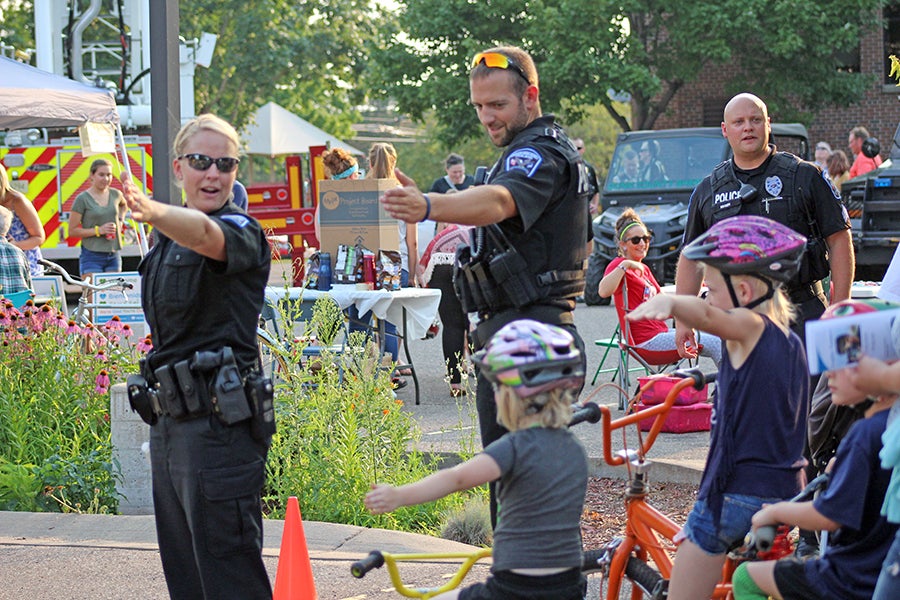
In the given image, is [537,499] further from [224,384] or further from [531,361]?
[224,384]

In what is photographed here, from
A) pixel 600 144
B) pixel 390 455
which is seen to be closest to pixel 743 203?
pixel 390 455

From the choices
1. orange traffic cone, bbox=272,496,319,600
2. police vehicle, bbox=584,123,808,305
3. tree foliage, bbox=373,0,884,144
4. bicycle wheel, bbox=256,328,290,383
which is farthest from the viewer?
tree foliage, bbox=373,0,884,144

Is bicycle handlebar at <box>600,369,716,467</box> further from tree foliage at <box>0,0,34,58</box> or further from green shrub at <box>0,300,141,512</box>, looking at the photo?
tree foliage at <box>0,0,34,58</box>

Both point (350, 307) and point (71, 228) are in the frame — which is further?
point (71, 228)

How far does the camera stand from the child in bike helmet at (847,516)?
3.53 m

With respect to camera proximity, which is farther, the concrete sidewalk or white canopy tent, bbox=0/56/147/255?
white canopy tent, bbox=0/56/147/255

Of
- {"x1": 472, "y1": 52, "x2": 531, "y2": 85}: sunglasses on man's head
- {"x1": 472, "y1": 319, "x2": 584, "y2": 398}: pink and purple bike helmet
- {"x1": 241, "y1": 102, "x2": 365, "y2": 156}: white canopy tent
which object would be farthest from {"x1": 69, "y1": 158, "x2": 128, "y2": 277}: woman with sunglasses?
{"x1": 241, "y1": 102, "x2": 365, "y2": 156}: white canopy tent

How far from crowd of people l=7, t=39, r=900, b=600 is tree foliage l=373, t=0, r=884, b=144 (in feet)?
83.1

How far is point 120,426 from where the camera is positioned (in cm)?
697

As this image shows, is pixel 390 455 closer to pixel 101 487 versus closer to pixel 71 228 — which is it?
pixel 101 487

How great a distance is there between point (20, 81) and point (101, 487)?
4.45 meters

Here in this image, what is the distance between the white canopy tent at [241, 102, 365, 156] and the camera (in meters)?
32.4

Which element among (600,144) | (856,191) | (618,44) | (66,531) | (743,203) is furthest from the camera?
(600,144)

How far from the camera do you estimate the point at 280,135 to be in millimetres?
32688
